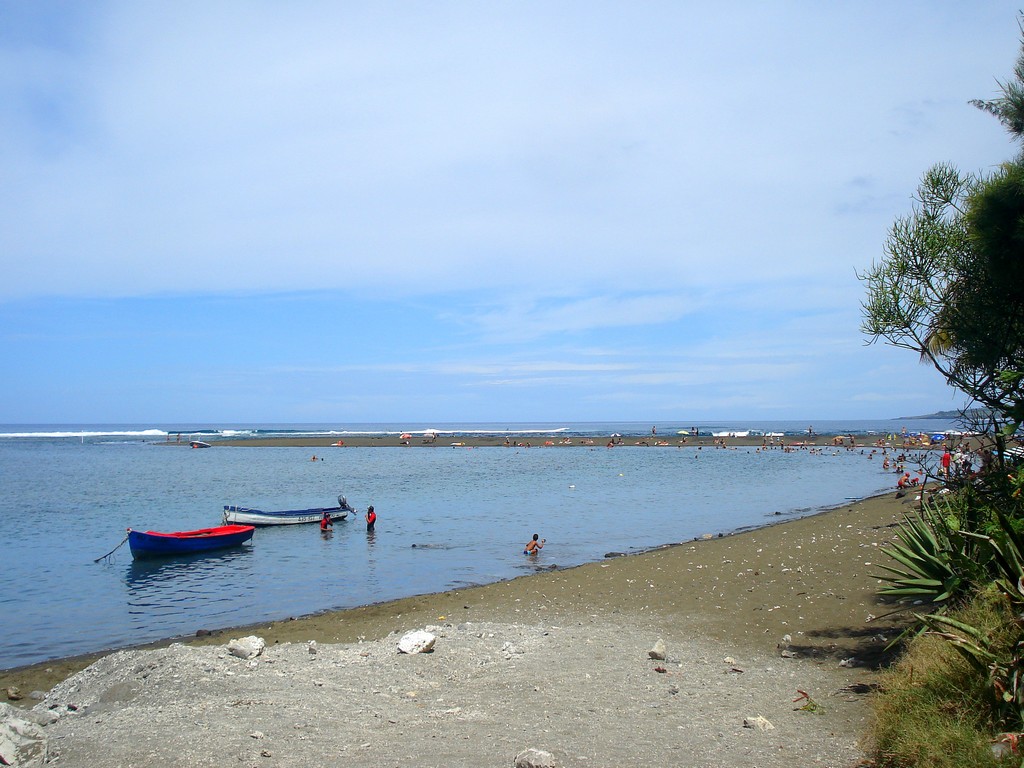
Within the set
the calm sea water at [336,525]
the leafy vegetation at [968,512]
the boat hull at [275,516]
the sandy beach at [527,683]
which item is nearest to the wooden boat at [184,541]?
the calm sea water at [336,525]

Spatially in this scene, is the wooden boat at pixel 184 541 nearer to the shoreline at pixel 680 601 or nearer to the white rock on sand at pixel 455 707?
the shoreline at pixel 680 601

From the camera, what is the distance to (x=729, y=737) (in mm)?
7316

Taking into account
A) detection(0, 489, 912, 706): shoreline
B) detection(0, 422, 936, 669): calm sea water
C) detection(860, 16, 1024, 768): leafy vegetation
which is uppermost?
detection(860, 16, 1024, 768): leafy vegetation

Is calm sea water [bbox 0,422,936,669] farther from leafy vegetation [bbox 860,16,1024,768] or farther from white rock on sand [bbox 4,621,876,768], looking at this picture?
leafy vegetation [bbox 860,16,1024,768]

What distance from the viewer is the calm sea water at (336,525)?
60.3ft

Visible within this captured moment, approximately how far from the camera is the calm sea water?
18391 millimetres

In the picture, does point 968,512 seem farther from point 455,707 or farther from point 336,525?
point 336,525

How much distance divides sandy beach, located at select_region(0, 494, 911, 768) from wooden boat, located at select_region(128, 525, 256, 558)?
39.3 ft

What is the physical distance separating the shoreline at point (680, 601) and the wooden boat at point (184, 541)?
37.8 ft

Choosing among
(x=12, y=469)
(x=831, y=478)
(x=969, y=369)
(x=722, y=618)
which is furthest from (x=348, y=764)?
(x=12, y=469)

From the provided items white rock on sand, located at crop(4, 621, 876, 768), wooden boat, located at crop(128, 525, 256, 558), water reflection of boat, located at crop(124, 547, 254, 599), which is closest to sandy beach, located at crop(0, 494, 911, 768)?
white rock on sand, located at crop(4, 621, 876, 768)

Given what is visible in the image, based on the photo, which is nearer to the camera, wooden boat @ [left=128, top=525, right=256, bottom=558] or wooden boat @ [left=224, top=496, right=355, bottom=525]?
wooden boat @ [left=128, top=525, right=256, bottom=558]

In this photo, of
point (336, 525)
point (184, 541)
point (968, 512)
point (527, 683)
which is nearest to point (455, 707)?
point (527, 683)

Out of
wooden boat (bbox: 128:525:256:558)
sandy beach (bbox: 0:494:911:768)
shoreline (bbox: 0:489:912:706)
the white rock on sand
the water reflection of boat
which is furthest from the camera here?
wooden boat (bbox: 128:525:256:558)
